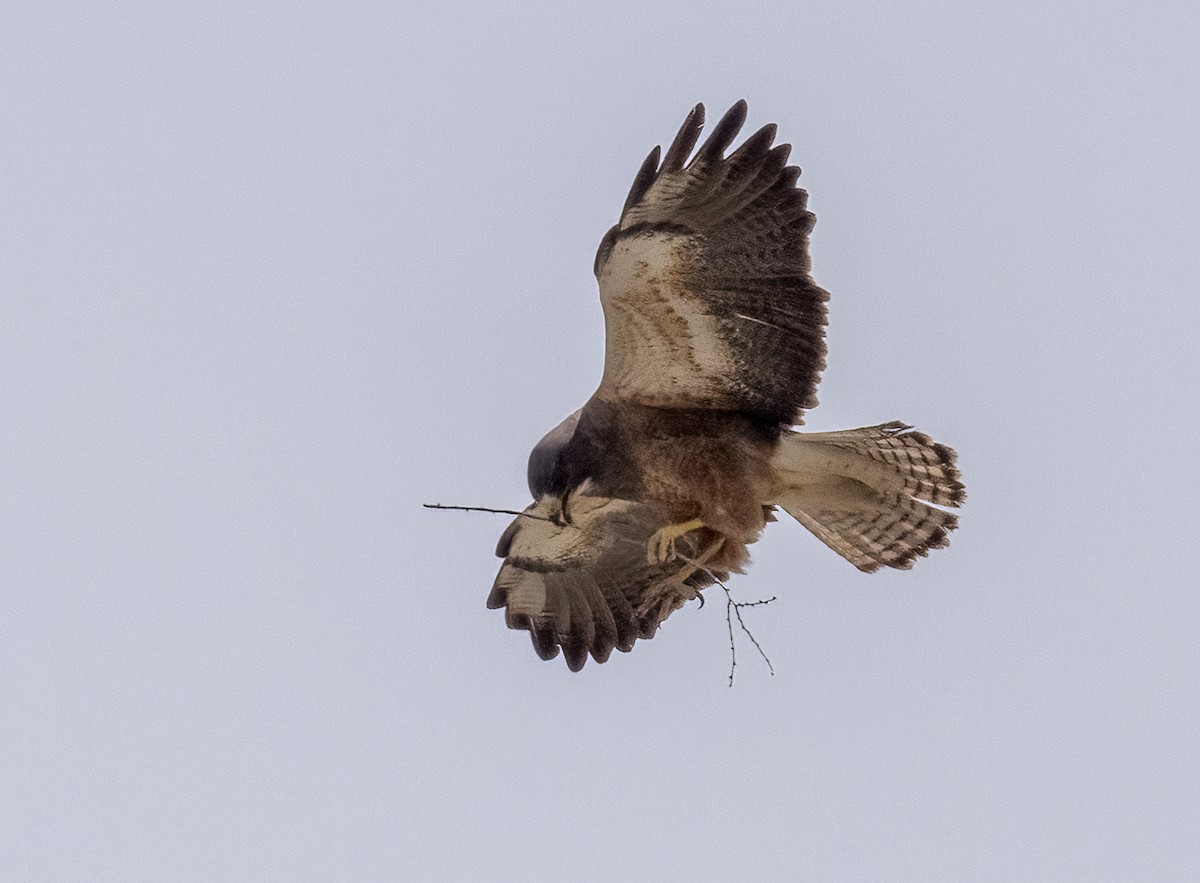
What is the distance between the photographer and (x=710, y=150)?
24.2ft

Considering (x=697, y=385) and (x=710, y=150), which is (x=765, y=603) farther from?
(x=710, y=150)

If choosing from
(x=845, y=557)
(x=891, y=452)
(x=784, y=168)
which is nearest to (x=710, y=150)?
(x=784, y=168)

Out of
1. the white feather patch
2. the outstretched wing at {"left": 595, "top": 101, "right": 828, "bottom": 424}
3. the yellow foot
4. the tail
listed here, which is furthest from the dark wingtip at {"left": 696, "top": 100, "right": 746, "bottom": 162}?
the yellow foot

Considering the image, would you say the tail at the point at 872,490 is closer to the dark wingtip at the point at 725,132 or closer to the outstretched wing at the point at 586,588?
the outstretched wing at the point at 586,588

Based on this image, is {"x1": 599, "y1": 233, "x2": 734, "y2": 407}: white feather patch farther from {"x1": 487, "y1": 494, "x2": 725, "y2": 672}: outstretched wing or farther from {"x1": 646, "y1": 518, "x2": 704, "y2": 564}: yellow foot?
{"x1": 487, "y1": 494, "x2": 725, "y2": 672}: outstretched wing

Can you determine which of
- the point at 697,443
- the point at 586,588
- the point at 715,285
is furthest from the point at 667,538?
the point at 715,285

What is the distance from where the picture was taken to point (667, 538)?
852 centimetres

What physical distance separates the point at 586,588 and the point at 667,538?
0.73 metres

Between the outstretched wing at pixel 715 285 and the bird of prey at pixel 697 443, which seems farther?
the bird of prey at pixel 697 443

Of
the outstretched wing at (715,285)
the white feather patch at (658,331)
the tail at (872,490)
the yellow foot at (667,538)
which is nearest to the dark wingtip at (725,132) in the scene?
the outstretched wing at (715,285)

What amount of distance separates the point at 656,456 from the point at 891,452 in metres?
1.26

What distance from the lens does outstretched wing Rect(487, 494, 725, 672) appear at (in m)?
8.80

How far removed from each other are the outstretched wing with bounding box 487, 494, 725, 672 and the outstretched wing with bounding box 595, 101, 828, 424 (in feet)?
3.06

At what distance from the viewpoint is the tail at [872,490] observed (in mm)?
8477
